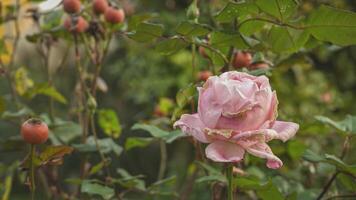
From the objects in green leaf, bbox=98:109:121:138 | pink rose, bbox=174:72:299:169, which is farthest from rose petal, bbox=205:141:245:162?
green leaf, bbox=98:109:121:138

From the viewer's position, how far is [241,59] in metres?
1.10

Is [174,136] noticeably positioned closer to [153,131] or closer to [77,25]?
[153,131]

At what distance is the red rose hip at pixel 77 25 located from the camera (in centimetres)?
122

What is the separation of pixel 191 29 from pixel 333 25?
198mm

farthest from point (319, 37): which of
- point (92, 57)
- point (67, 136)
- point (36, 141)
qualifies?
point (67, 136)

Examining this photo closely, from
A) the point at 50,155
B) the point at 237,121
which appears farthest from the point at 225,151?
the point at 50,155

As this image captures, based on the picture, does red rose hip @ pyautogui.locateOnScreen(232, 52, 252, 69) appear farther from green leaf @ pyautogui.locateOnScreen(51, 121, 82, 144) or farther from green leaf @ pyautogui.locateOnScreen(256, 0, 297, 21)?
green leaf @ pyautogui.locateOnScreen(51, 121, 82, 144)

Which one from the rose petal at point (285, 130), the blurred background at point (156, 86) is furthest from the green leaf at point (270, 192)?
the blurred background at point (156, 86)

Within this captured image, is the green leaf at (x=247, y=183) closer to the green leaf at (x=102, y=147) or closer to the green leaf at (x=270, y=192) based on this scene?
the green leaf at (x=270, y=192)

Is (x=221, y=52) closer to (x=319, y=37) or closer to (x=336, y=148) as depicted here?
(x=319, y=37)

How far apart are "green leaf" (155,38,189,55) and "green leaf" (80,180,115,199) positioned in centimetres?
25

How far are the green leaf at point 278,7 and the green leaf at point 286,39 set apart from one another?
5cm

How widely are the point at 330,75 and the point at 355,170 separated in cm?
300

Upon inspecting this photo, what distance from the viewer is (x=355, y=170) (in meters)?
0.95
